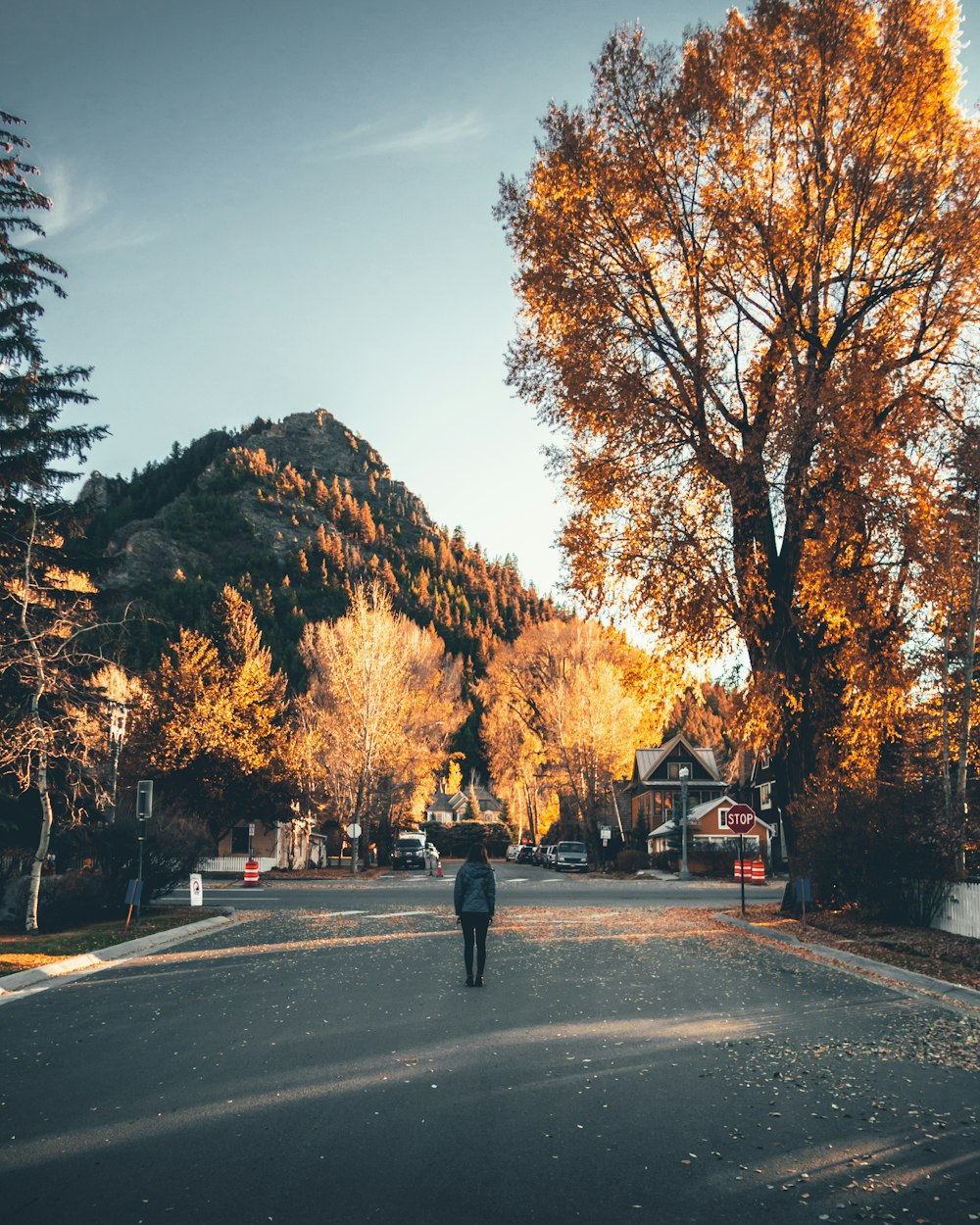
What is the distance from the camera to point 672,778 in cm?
7375

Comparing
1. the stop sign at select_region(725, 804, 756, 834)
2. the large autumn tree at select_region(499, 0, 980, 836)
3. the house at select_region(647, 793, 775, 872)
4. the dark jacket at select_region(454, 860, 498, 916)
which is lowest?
the house at select_region(647, 793, 775, 872)

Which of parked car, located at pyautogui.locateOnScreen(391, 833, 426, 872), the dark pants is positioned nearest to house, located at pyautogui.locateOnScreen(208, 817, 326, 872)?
parked car, located at pyautogui.locateOnScreen(391, 833, 426, 872)

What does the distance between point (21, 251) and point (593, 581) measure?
43.6 feet

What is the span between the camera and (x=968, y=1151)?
231 inches

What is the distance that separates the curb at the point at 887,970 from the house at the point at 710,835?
38.7 m

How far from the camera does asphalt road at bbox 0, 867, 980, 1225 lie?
508cm

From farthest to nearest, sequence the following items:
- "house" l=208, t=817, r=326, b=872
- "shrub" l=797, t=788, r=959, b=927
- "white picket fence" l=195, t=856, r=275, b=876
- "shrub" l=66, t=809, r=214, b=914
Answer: "house" l=208, t=817, r=326, b=872, "white picket fence" l=195, t=856, r=275, b=876, "shrub" l=66, t=809, r=214, b=914, "shrub" l=797, t=788, r=959, b=927

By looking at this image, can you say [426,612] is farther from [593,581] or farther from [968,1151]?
[968,1151]

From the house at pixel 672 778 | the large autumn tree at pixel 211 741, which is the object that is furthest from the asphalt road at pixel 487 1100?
the house at pixel 672 778

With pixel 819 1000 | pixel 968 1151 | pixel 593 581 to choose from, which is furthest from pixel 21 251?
pixel 968 1151

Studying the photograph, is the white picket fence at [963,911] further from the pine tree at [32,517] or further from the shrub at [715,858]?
the shrub at [715,858]

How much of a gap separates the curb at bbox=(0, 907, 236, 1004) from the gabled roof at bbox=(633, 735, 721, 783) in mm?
52779

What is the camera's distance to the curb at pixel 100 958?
13.5 metres

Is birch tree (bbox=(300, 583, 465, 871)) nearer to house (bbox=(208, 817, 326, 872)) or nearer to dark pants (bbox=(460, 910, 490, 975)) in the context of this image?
house (bbox=(208, 817, 326, 872))
